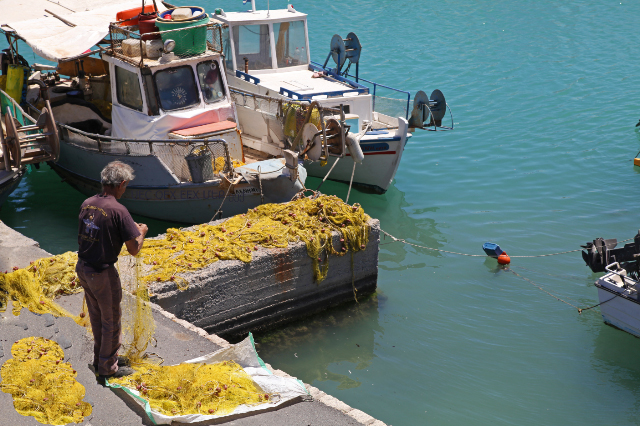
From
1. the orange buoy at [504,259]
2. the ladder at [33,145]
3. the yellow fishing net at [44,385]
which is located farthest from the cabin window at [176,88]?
the yellow fishing net at [44,385]

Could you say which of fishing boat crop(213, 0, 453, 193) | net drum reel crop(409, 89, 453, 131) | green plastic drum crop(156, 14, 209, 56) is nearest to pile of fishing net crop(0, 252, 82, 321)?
fishing boat crop(213, 0, 453, 193)

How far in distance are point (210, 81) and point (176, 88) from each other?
0.69 meters

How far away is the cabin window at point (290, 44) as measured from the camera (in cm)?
1541

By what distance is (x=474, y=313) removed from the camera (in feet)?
32.1

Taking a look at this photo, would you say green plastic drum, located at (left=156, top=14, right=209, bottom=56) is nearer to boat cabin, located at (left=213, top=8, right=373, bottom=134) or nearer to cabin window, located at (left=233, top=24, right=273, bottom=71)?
boat cabin, located at (left=213, top=8, right=373, bottom=134)

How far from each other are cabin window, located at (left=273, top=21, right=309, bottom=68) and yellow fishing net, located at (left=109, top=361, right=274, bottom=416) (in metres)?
11.0

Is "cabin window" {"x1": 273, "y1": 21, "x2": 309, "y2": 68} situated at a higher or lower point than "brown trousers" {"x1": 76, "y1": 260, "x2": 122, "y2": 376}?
higher

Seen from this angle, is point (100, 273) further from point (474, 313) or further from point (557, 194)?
point (557, 194)

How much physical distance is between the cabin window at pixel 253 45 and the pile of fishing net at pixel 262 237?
6.78m

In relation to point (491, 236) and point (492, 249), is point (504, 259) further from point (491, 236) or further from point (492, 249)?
point (491, 236)

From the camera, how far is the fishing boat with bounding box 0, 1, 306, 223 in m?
11.0

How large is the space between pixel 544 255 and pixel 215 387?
7.26m

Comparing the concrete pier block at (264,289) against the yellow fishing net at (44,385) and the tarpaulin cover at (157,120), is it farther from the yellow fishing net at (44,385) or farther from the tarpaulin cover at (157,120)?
the tarpaulin cover at (157,120)

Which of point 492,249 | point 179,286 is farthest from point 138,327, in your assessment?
point 492,249
